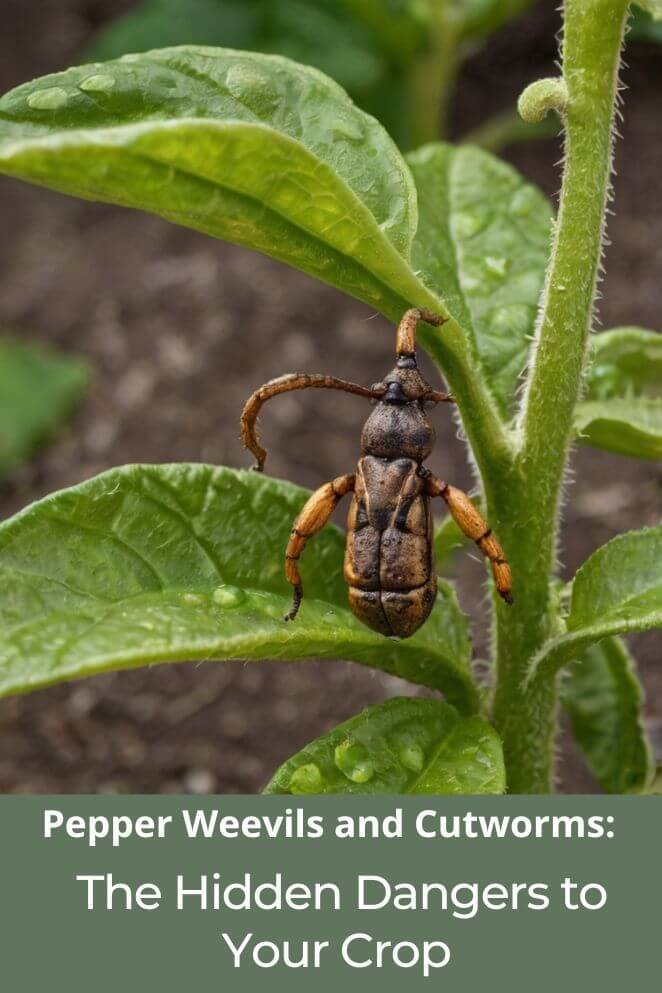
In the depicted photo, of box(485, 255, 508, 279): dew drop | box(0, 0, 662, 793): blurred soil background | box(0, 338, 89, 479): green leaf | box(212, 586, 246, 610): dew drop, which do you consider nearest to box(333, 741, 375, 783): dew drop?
box(212, 586, 246, 610): dew drop

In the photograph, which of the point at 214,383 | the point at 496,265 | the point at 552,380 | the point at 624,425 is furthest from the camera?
the point at 214,383

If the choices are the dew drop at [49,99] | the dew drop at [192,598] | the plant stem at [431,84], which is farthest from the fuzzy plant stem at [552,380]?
the plant stem at [431,84]

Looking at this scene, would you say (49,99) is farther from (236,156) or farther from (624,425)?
(624,425)

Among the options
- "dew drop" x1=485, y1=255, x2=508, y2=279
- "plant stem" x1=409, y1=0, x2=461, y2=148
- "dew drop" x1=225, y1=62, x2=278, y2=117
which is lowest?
"dew drop" x1=225, y1=62, x2=278, y2=117

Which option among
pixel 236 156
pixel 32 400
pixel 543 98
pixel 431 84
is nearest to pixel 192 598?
pixel 236 156

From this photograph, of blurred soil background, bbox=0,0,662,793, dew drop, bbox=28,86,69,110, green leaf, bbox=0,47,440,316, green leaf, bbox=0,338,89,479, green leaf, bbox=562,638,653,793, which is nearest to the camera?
green leaf, bbox=0,47,440,316

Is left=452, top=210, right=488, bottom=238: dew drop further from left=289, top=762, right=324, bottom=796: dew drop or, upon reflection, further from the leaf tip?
left=289, top=762, right=324, bottom=796: dew drop

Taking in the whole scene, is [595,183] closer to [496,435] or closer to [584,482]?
[496,435]
